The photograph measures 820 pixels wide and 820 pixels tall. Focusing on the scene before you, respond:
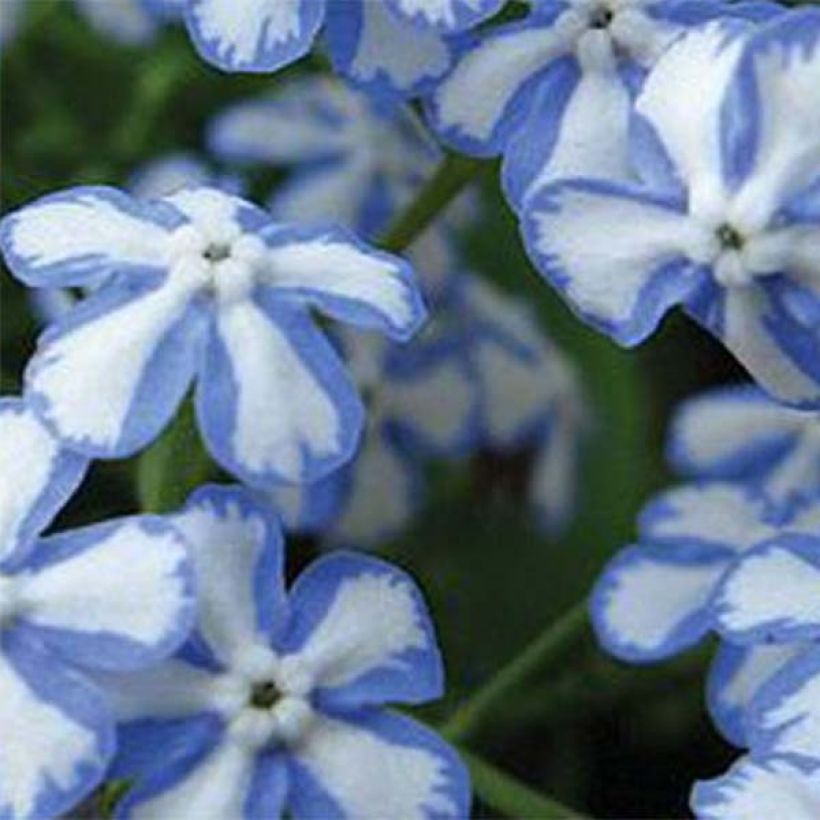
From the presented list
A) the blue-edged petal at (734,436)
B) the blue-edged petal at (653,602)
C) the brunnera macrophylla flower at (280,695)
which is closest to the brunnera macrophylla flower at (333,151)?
the blue-edged petal at (734,436)

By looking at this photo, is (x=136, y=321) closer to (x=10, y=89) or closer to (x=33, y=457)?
(x=33, y=457)

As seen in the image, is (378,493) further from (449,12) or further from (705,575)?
(449,12)

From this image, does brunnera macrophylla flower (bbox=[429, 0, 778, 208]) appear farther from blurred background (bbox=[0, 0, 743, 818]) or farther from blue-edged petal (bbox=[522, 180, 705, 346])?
blurred background (bbox=[0, 0, 743, 818])

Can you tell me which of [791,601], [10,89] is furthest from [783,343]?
[10,89]

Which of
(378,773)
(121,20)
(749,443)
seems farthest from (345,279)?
(121,20)

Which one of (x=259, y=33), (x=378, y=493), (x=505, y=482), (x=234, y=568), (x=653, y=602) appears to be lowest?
(x=505, y=482)

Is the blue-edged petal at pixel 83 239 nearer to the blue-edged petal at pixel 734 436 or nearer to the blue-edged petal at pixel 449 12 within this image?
the blue-edged petal at pixel 449 12
